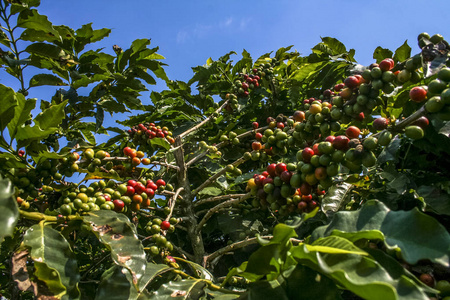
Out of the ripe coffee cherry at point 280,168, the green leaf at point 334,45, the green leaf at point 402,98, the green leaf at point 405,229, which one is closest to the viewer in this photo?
the green leaf at point 405,229

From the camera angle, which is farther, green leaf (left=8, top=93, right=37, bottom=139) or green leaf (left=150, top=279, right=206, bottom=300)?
green leaf (left=8, top=93, right=37, bottom=139)

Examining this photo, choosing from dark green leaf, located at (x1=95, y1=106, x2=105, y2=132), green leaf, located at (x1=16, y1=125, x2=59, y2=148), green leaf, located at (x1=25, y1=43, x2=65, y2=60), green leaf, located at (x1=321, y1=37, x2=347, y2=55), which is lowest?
green leaf, located at (x1=16, y1=125, x2=59, y2=148)

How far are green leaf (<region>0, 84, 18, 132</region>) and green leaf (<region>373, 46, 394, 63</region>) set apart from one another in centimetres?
211

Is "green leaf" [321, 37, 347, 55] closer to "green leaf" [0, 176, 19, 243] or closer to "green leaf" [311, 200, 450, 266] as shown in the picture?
"green leaf" [311, 200, 450, 266]

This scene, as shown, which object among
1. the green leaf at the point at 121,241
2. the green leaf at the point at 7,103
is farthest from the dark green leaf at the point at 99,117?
the green leaf at the point at 121,241

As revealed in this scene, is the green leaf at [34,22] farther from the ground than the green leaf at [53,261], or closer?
farther from the ground

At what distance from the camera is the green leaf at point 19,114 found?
57.7 inches

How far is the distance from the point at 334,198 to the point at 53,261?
51.0 inches

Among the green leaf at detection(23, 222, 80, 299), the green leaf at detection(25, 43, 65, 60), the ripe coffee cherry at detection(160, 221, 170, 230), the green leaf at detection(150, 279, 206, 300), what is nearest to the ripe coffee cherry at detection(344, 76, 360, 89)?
the green leaf at detection(150, 279, 206, 300)

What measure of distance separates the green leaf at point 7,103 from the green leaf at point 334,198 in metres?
1.47

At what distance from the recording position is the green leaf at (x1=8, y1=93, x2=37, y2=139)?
1.46 m

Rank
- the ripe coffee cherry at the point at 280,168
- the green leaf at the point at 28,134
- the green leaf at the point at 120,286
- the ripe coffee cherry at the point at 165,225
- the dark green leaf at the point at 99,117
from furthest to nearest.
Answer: the dark green leaf at the point at 99,117
the ripe coffee cherry at the point at 165,225
the ripe coffee cherry at the point at 280,168
the green leaf at the point at 28,134
the green leaf at the point at 120,286

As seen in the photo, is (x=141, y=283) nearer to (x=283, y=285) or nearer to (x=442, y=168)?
(x=283, y=285)

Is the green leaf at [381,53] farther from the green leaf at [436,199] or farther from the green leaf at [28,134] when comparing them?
the green leaf at [28,134]
